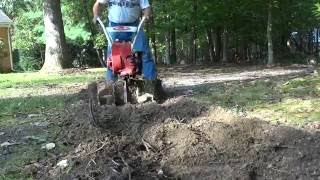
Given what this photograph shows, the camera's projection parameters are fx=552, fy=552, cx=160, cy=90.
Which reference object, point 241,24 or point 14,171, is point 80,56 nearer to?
point 241,24

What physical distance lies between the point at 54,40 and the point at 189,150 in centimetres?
1472

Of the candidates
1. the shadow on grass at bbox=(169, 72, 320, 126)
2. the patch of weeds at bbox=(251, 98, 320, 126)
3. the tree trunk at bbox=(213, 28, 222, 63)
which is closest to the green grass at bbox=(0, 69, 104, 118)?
the shadow on grass at bbox=(169, 72, 320, 126)

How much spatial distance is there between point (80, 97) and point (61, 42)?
10.5 meters

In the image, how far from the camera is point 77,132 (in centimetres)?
573

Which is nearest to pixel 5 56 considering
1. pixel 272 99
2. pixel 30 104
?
pixel 30 104

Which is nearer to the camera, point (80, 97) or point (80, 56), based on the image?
point (80, 97)

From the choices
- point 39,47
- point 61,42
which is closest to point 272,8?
point 61,42

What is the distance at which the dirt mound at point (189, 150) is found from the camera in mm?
4254

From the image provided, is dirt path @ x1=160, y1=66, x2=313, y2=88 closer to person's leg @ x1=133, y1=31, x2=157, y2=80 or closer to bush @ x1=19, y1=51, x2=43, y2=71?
person's leg @ x1=133, y1=31, x2=157, y2=80

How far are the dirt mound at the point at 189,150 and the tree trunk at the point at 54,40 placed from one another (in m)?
13.2

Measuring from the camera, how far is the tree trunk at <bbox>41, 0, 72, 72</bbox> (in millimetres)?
18438

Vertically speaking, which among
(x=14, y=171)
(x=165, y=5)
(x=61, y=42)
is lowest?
(x=14, y=171)

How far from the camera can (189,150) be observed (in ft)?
15.2

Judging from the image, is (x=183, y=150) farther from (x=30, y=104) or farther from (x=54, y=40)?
(x=54, y=40)
